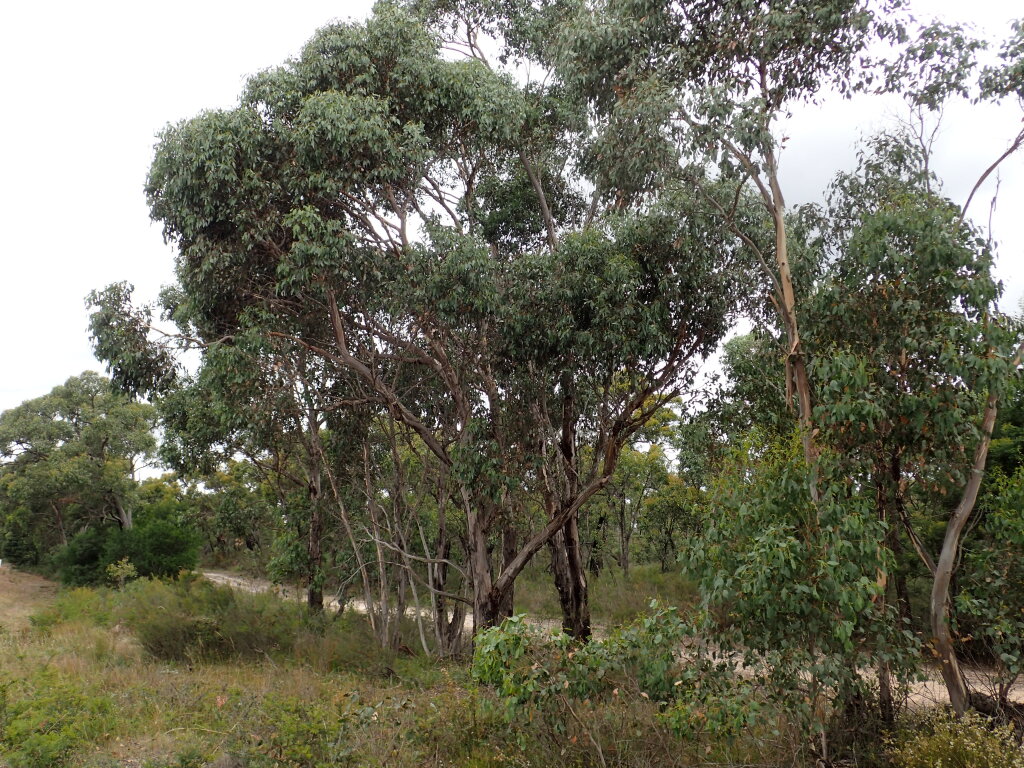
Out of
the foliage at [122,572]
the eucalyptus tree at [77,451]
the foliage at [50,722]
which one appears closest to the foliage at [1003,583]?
the foliage at [50,722]

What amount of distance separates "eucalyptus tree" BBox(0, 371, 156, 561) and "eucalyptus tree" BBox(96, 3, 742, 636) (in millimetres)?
21386

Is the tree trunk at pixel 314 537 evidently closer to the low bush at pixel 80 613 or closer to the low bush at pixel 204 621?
the low bush at pixel 204 621

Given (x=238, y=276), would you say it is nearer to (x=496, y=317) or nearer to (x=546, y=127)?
(x=496, y=317)

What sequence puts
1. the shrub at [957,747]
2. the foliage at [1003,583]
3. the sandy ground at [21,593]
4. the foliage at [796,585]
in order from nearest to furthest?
the shrub at [957,747] < the foliage at [796,585] < the foliage at [1003,583] < the sandy ground at [21,593]

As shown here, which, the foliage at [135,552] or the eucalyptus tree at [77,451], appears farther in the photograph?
the eucalyptus tree at [77,451]

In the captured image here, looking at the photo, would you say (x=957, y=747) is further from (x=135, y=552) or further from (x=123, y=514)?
(x=123, y=514)

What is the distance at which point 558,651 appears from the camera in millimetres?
6098

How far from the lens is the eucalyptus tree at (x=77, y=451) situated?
29.6 meters

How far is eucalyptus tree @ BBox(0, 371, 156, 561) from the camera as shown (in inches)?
1164

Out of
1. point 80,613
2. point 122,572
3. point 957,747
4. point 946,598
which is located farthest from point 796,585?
point 122,572

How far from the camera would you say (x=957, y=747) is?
5.51m

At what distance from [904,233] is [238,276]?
310 inches

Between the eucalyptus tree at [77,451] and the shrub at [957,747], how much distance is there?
2942cm

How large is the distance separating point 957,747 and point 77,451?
104 feet
